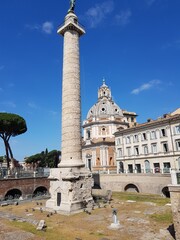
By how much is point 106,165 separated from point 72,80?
1184 inches

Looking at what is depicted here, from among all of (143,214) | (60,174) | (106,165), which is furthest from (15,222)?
(106,165)

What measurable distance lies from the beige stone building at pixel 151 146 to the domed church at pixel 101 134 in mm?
5883

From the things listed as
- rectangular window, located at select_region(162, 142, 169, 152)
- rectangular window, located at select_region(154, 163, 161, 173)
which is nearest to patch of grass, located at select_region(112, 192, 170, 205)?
rectangular window, located at select_region(154, 163, 161, 173)

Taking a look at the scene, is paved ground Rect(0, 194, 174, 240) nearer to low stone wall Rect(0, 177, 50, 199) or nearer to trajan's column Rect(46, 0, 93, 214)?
trajan's column Rect(46, 0, 93, 214)

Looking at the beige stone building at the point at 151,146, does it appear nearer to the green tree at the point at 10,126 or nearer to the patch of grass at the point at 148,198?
the patch of grass at the point at 148,198

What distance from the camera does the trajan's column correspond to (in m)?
18.3

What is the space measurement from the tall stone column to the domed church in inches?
1109

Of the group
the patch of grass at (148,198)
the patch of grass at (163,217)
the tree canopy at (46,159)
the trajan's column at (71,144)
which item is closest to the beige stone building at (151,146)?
the patch of grass at (148,198)

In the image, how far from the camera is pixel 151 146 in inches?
1431

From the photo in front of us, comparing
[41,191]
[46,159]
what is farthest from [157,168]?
[46,159]

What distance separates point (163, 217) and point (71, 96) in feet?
43.6

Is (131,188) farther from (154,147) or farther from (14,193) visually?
(14,193)

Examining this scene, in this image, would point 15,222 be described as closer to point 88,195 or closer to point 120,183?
point 88,195

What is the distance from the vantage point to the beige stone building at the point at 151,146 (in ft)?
108
